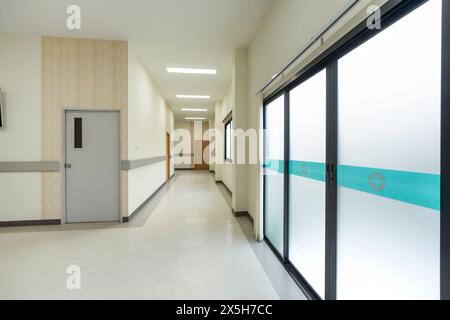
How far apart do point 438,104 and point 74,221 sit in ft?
17.4

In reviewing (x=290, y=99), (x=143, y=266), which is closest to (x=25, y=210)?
(x=143, y=266)

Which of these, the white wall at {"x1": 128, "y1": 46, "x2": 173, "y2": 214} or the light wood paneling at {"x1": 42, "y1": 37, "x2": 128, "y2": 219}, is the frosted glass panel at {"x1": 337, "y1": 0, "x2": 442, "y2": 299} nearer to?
the white wall at {"x1": 128, "y1": 46, "x2": 173, "y2": 214}

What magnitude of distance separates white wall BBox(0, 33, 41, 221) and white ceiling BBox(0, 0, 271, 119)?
37cm

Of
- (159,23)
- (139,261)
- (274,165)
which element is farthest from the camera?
(159,23)

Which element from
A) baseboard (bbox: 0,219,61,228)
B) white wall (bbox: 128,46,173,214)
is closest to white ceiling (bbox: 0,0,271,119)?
white wall (bbox: 128,46,173,214)

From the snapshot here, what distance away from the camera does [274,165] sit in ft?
10.2

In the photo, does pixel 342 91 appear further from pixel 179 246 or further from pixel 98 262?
pixel 98 262

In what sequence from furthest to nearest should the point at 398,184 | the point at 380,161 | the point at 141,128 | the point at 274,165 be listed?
the point at 141,128
the point at 274,165
the point at 380,161
the point at 398,184

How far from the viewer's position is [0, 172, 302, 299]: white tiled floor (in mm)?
2105

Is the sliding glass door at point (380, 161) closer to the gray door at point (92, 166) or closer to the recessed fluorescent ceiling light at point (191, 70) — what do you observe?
the gray door at point (92, 166)

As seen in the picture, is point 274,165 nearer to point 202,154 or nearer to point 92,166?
point 92,166

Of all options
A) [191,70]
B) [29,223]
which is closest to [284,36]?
[191,70]

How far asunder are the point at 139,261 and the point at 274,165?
2144 millimetres

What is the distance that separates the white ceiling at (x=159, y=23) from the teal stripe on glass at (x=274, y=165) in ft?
7.33
